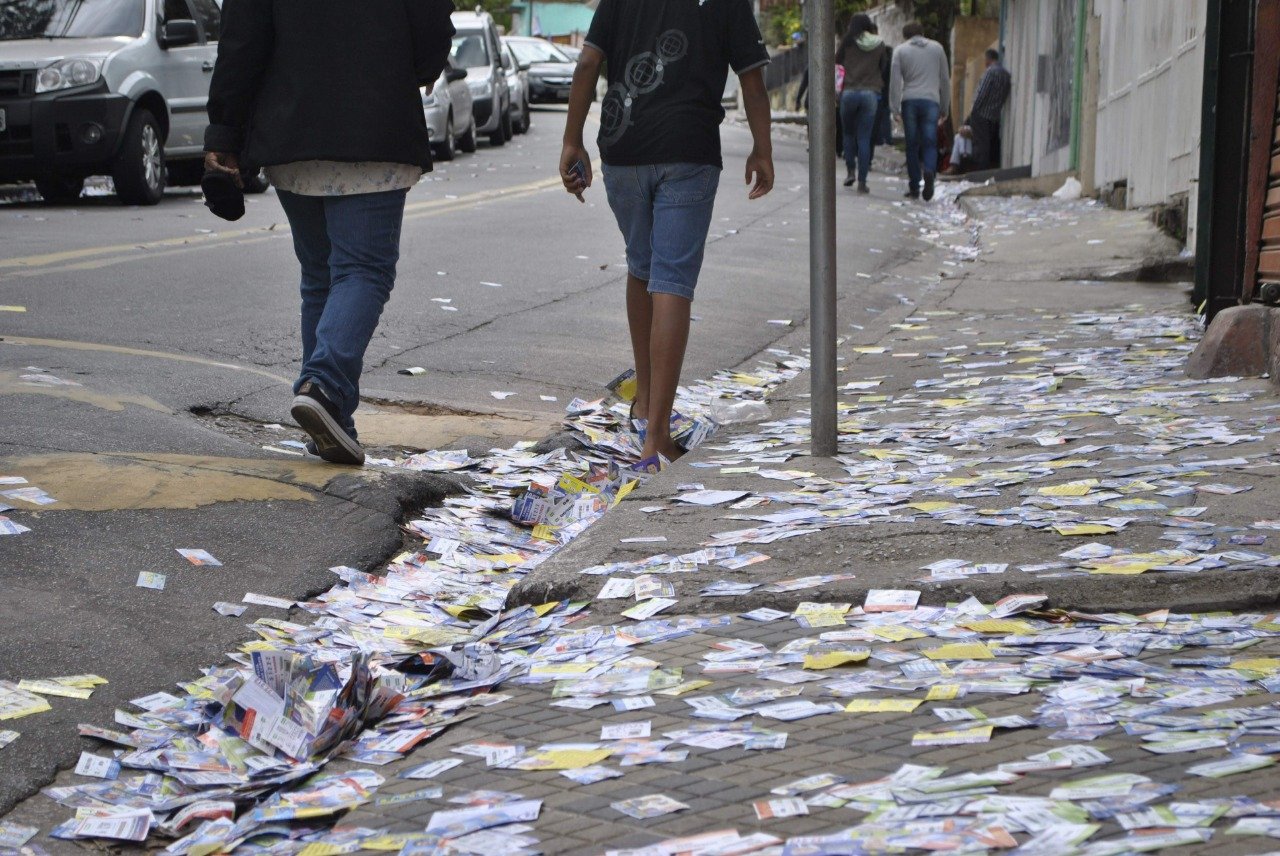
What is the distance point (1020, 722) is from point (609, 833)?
723 mm

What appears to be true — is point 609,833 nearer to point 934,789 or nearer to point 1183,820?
→ point 934,789

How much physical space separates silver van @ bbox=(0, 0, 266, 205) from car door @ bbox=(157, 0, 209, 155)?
0.01 meters

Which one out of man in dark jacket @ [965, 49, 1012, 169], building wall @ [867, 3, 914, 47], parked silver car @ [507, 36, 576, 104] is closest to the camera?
man in dark jacket @ [965, 49, 1012, 169]

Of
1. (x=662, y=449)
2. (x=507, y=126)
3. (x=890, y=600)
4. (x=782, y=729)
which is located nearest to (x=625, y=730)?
(x=782, y=729)

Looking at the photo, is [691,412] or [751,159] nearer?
[751,159]

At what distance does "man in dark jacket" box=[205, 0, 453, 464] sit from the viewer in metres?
4.67

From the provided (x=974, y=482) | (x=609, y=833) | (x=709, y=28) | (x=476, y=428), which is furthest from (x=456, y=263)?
(x=609, y=833)

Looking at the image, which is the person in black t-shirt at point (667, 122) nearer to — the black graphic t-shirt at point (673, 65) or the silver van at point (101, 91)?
the black graphic t-shirt at point (673, 65)

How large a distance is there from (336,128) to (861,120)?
14165 mm

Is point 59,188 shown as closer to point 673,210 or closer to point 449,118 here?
point 449,118

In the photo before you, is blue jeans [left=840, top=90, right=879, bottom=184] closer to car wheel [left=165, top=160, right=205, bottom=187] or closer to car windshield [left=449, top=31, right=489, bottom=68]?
car wheel [left=165, top=160, right=205, bottom=187]

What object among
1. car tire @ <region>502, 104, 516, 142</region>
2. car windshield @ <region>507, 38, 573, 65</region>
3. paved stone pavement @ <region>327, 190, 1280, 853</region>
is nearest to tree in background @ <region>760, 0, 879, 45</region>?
car windshield @ <region>507, 38, 573, 65</region>

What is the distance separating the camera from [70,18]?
45.2ft

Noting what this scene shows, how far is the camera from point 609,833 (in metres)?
2.28
